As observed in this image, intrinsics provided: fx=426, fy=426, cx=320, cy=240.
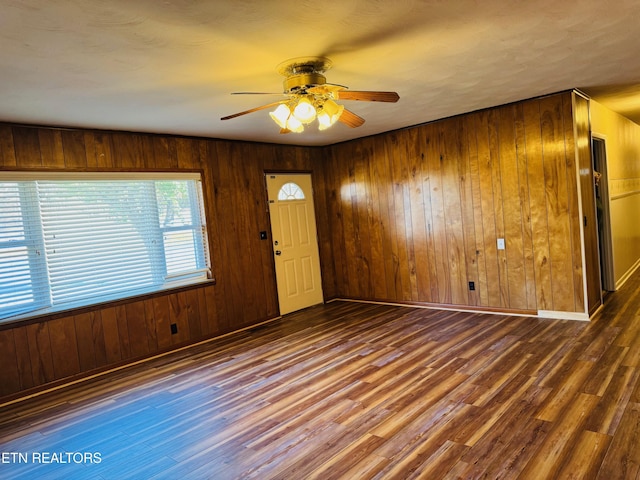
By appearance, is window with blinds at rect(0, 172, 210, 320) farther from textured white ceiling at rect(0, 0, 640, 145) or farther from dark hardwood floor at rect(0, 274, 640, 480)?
dark hardwood floor at rect(0, 274, 640, 480)

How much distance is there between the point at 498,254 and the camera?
5.05 metres

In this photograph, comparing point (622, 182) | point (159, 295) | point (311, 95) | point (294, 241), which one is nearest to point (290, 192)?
point (294, 241)

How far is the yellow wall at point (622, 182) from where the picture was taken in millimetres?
5484

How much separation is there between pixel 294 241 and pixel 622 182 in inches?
190

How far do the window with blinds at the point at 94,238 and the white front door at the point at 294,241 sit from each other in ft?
3.97

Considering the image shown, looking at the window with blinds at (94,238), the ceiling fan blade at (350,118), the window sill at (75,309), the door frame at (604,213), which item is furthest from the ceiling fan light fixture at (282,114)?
the door frame at (604,213)

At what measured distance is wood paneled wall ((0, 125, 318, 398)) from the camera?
3.90 m

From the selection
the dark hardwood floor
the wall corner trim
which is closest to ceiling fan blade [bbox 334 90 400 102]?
the dark hardwood floor

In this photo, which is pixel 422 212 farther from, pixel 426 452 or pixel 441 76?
pixel 426 452

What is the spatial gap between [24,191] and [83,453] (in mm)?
2441

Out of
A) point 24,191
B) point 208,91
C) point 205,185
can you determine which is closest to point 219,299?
point 205,185

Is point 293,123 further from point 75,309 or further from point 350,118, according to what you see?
point 75,309

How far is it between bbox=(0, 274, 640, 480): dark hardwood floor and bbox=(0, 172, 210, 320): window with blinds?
89cm

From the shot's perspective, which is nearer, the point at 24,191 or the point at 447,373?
the point at 447,373
